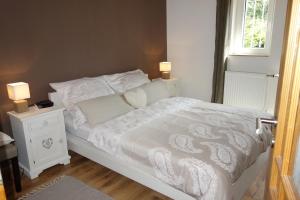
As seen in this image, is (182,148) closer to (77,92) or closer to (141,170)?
(141,170)

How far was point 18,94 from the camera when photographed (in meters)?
2.28

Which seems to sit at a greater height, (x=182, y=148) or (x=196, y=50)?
(x=196, y=50)

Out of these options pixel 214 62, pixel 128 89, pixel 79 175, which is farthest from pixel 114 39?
pixel 79 175

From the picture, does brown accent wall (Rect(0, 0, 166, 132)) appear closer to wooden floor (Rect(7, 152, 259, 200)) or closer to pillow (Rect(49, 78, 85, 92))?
pillow (Rect(49, 78, 85, 92))

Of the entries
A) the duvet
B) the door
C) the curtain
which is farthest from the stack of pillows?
the door

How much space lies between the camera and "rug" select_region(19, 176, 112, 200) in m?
2.12

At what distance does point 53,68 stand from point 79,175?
1316 mm

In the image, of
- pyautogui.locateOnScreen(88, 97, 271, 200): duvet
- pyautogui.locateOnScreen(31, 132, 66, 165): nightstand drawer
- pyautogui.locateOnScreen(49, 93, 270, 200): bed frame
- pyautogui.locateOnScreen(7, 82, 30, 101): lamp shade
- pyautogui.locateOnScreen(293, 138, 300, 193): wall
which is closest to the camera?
pyautogui.locateOnScreen(293, 138, 300, 193): wall

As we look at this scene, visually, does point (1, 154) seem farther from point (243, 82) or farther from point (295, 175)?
point (243, 82)

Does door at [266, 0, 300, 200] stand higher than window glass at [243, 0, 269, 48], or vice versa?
window glass at [243, 0, 269, 48]

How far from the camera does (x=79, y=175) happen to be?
2471 mm

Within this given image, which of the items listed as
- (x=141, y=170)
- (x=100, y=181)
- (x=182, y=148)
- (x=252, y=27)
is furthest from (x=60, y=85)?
(x=252, y=27)

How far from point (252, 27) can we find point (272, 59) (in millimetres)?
583

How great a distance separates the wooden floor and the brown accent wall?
69 centimetres
